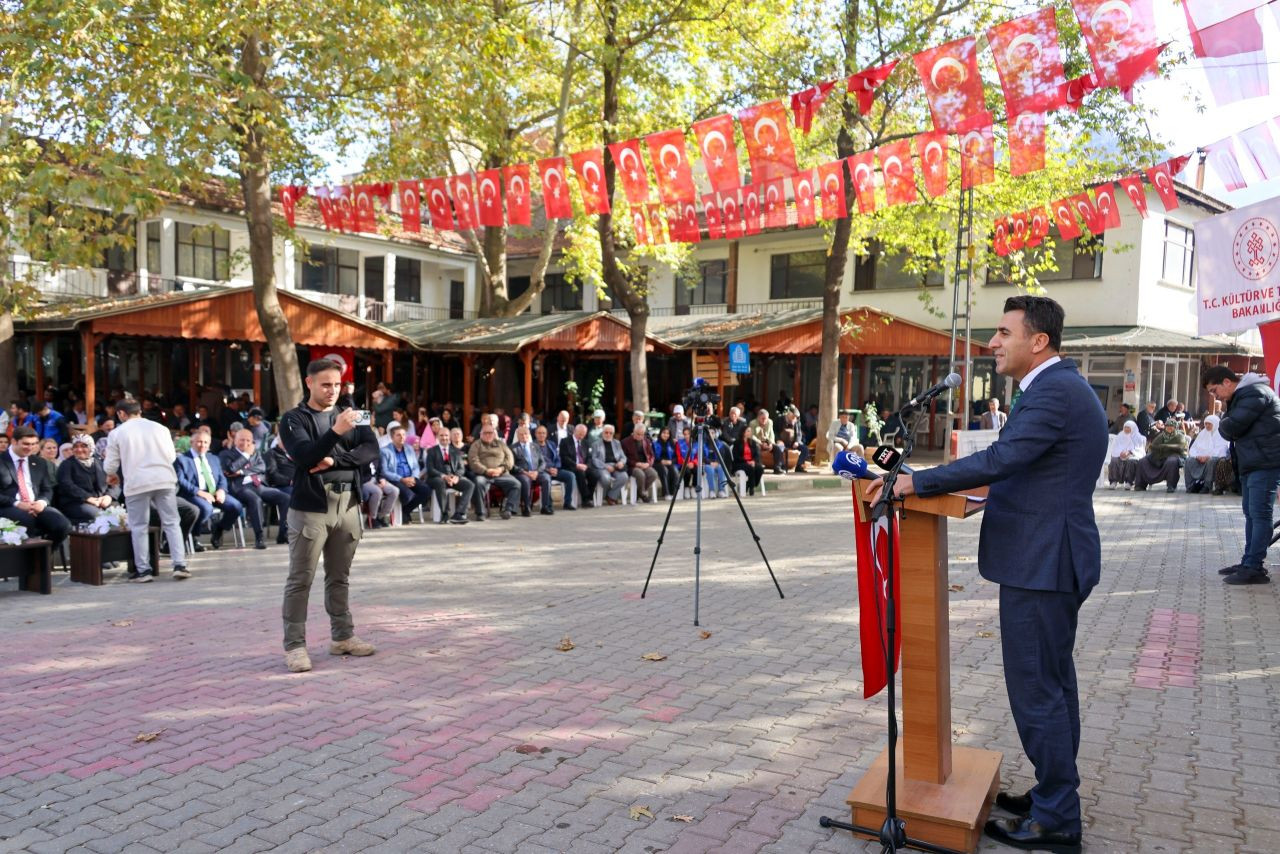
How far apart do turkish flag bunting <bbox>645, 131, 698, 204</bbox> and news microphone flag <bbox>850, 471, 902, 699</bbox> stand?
8044 millimetres

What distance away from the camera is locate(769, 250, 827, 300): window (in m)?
30.5

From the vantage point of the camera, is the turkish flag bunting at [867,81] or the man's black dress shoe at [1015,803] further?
the turkish flag bunting at [867,81]

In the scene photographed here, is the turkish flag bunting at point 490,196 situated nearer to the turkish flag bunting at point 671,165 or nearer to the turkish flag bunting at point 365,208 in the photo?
the turkish flag bunting at point 365,208

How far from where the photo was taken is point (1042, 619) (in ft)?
11.0

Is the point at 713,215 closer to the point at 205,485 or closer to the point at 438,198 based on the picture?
the point at 438,198

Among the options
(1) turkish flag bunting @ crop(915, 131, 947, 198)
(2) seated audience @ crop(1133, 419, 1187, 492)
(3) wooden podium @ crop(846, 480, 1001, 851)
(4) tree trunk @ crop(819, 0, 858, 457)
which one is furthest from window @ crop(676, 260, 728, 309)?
(3) wooden podium @ crop(846, 480, 1001, 851)

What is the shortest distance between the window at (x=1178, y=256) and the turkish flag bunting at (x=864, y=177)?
17551 mm

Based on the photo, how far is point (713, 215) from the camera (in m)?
16.3

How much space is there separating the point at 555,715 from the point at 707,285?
29648 mm

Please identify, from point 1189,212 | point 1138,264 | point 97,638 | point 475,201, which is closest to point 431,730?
point 97,638

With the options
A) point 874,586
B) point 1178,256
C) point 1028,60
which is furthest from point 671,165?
point 1178,256

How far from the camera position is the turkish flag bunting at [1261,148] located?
29.0ft

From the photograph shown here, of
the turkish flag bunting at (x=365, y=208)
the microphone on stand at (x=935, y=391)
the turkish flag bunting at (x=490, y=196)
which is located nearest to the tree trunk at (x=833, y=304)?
the turkish flag bunting at (x=490, y=196)

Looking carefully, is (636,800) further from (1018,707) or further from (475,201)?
(475,201)
